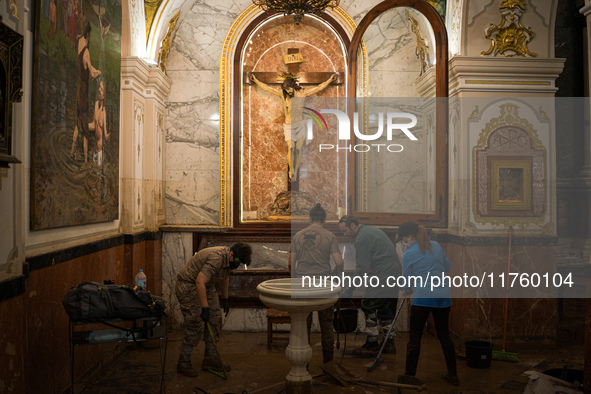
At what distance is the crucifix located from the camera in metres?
7.84

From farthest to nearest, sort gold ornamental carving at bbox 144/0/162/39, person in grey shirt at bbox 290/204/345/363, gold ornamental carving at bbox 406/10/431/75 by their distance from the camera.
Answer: gold ornamental carving at bbox 406/10/431/75, gold ornamental carving at bbox 144/0/162/39, person in grey shirt at bbox 290/204/345/363

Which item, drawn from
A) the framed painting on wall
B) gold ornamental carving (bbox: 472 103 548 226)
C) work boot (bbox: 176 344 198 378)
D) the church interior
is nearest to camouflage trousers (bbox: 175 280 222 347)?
work boot (bbox: 176 344 198 378)

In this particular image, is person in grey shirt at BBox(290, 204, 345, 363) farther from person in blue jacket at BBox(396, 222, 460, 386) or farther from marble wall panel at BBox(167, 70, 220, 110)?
marble wall panel at BBox(167, 70, 220, 110)

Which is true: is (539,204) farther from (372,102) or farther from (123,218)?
(123,218)

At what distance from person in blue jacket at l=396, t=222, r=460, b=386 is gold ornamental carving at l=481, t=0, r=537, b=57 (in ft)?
9.48

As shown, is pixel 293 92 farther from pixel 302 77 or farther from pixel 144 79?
pixel 144 79

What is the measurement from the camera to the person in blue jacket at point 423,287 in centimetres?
457

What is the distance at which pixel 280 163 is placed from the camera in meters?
8.02

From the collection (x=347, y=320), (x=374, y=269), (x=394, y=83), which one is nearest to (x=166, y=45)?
(x=394, y=83)

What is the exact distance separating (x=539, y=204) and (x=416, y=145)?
1.72 m

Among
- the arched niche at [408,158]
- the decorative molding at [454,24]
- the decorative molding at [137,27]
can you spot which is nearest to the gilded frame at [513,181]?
the arched niche at [408,158]

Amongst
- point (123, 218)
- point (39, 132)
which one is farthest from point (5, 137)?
point (123, 218)

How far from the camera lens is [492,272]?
20.3 feet

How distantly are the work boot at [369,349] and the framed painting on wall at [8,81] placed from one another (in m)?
4.27
